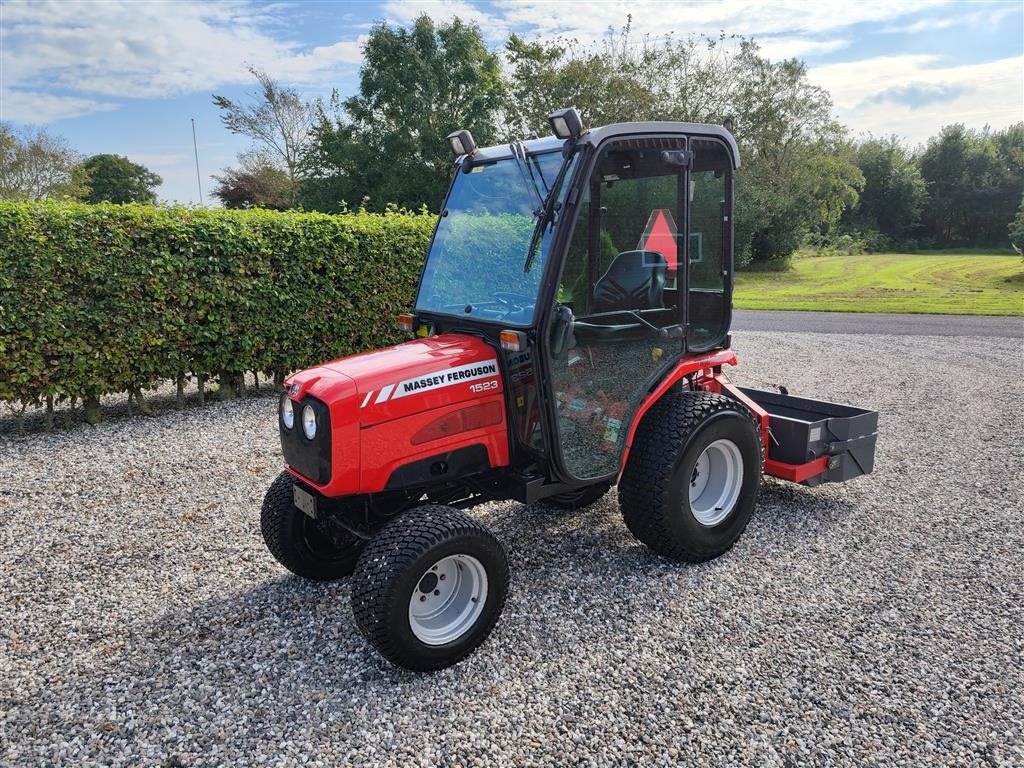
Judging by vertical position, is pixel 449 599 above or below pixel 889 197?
below

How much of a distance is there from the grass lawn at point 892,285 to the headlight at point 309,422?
17.3 m

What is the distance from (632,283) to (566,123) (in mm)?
873

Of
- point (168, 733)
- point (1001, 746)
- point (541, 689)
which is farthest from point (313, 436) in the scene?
point (1001, 746)

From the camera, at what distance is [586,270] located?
139 inches

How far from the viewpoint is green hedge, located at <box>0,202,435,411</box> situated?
6.50m

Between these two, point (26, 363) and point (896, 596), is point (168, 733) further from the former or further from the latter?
point (26, 363)

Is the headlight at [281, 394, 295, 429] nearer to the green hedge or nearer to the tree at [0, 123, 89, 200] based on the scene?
the green hedge

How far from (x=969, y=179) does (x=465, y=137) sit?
51025 millimetres

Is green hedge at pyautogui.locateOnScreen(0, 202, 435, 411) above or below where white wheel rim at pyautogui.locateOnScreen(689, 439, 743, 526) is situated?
above

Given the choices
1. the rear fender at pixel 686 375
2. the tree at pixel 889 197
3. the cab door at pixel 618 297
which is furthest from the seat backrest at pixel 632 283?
the tree at pixel 889 197

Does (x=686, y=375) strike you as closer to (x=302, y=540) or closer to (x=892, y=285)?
(x=302, y=540)

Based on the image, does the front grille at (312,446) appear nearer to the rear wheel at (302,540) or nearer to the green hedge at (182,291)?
the rear wheel at (302,540)

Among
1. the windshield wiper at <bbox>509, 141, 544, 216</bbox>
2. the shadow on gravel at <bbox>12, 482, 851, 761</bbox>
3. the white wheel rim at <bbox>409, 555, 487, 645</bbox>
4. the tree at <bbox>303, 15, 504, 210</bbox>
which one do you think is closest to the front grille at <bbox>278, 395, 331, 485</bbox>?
the white wheel rim at <bbox>409, 555, 487, 645</bbox>

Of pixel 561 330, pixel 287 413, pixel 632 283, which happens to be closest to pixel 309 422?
pixel 287 413
